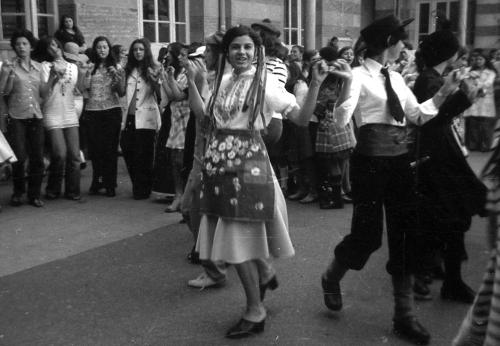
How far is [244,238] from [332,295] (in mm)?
786

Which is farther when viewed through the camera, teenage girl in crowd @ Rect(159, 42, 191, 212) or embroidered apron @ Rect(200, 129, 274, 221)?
teenage girl in crowd @ Rect(159, 42, 191, 212)

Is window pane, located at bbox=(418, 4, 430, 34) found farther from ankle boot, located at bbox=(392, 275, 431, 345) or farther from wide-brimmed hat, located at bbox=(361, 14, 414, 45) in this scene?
ankle boot, located at bbox=(392, 275, 431, 345)

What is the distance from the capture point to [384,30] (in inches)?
162

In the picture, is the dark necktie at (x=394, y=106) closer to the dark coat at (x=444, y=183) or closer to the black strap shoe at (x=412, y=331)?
the dark coat at (x=444, y=183)

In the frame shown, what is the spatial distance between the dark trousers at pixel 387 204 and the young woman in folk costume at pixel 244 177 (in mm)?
471

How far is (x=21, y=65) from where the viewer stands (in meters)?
7.53

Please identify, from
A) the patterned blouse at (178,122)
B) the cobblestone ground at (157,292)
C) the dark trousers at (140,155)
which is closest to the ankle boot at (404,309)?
the cobblestone ground at (157,292)

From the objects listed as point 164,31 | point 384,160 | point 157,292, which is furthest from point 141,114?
point 164,31

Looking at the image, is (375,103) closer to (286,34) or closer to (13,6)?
(13,6)

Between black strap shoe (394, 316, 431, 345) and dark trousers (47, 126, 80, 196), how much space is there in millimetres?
4967

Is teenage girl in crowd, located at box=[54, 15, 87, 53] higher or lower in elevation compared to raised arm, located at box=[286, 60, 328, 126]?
higher

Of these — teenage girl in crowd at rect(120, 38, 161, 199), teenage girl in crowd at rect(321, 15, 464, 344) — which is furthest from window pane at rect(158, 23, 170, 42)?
teenage girl in crowd at rect(321, 15, 464, 344)

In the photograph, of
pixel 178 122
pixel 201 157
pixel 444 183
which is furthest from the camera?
pixel 178 122

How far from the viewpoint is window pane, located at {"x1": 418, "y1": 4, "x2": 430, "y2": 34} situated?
15.9 meters
